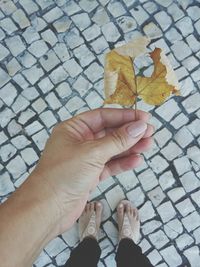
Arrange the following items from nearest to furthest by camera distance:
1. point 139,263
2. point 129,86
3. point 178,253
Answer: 1. point 129,86
2. point 139,263
3. point 178,253

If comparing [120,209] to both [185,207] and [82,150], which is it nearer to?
[185,207]

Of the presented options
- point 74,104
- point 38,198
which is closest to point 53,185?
point 38,198

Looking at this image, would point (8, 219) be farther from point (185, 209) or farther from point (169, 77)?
point (185, 209)

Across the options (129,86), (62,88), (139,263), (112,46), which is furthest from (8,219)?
(112,46)

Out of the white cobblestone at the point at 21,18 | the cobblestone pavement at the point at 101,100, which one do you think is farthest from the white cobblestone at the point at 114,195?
the white cobblestone at the point at 21,18

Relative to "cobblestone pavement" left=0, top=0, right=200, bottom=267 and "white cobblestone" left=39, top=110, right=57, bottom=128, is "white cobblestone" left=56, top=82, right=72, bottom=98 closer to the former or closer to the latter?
"cobblestone pavement" left=0, top=0, right=200, bottom=267

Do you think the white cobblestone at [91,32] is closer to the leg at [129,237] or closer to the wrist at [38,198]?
the leg at [129,237]
